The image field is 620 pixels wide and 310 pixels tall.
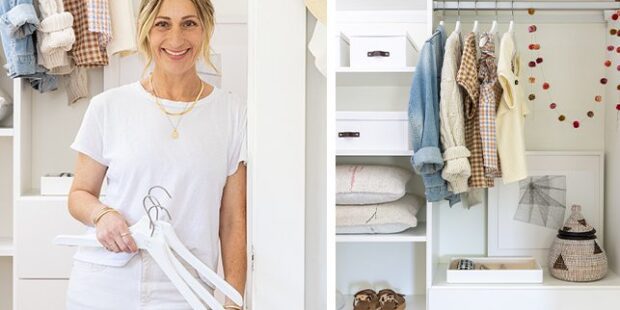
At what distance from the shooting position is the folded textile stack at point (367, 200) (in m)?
0.97

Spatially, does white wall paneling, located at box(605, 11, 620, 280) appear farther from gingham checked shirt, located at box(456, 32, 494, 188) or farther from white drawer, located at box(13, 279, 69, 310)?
white drawer, located at box(13, 279, 69, 310)

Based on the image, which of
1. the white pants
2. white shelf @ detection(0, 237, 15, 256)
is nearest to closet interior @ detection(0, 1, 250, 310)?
white shelf @ detection(0, 237, 15, 256)

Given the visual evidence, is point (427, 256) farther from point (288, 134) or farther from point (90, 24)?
point (90, 24)

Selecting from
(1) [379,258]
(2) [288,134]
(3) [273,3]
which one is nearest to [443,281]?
(2) [288,134]

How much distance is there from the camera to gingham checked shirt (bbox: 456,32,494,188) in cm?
172

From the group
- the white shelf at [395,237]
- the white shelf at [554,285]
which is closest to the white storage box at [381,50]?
the white shelf at [395,237]

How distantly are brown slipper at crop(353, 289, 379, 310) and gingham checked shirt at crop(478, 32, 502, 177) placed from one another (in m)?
0.79

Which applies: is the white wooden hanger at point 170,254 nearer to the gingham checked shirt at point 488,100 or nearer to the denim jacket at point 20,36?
the denim jacket at point 20,36

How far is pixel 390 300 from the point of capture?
1.05 meters

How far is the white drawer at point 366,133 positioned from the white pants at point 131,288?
612 mm

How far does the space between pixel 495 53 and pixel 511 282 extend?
0.54m

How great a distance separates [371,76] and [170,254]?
67 centimetres

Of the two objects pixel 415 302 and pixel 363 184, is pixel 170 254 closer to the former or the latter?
pixel 415 302

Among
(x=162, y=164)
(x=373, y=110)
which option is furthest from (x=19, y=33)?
(x=373, y=110)
